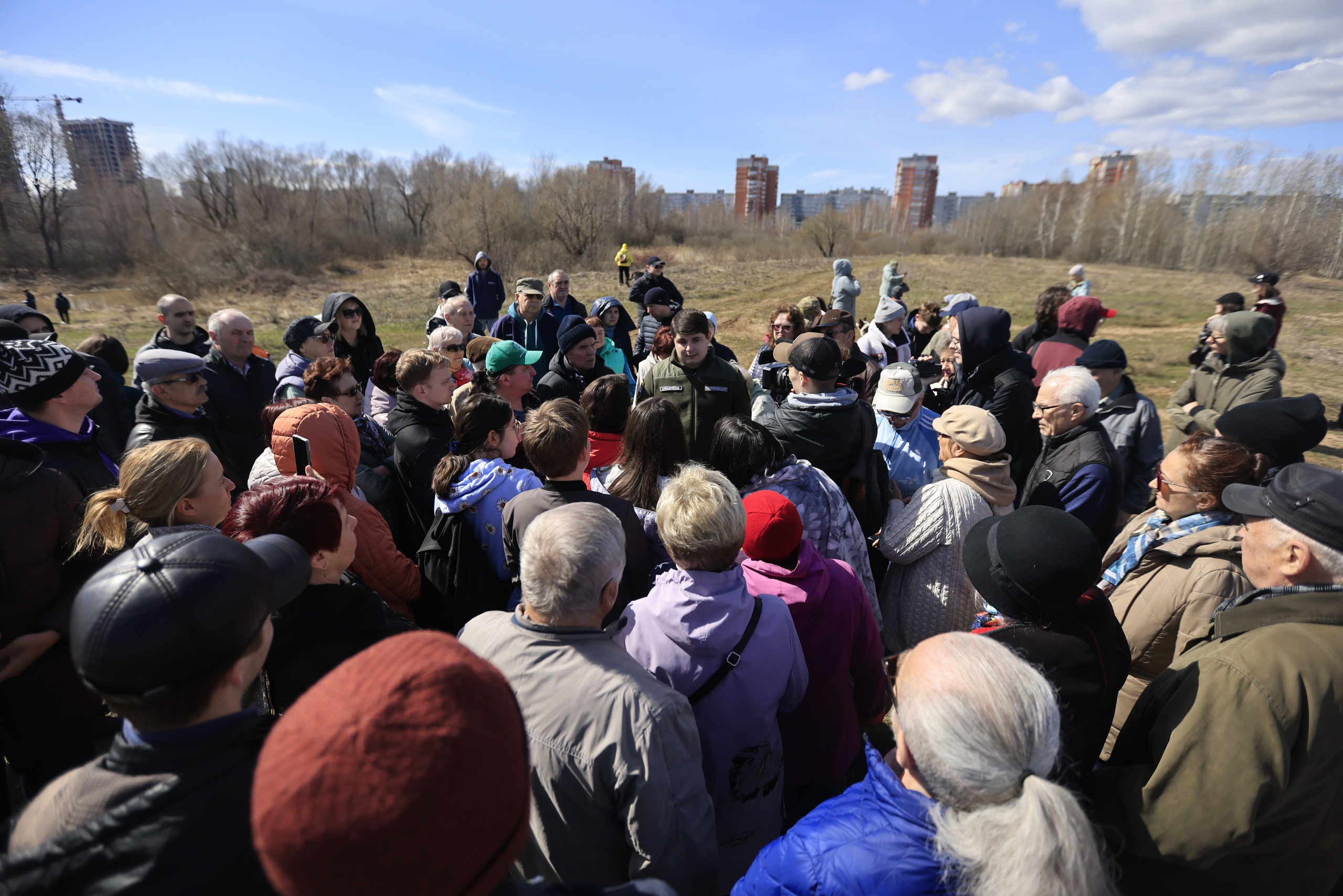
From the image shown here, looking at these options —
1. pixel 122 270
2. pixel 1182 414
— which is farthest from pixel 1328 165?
pixel 122 270

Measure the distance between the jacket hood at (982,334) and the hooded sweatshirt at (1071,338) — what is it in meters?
1.02

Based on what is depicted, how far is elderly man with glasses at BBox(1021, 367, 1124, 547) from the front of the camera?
300 cm

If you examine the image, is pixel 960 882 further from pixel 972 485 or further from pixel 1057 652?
pixel 972 485

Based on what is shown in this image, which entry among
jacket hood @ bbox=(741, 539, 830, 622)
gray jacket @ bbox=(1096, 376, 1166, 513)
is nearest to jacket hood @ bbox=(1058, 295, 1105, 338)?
gray jacket @ bbox=(1096, 376, 1166, 513)

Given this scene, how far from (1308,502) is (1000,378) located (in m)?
2.51

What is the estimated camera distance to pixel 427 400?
10.7 ft

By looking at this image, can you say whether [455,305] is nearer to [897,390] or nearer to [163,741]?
[897,390]

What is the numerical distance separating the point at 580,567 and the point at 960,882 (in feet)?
3.28

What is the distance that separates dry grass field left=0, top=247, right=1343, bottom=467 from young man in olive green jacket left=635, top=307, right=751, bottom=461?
740 cm

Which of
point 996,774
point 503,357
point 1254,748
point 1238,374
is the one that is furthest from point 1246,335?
point 503,357

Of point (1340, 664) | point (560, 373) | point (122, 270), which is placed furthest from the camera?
point (122, 270)

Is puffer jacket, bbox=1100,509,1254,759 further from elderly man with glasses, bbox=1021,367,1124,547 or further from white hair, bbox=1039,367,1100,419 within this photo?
white hair, bbox=1039,367,1100,419

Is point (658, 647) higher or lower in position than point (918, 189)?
lower

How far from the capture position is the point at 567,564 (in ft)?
4.91
